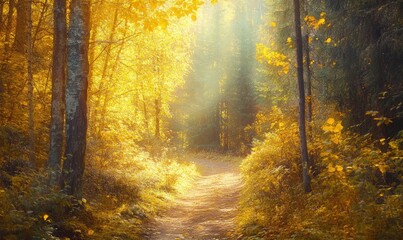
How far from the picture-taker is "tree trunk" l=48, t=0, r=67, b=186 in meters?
8.68

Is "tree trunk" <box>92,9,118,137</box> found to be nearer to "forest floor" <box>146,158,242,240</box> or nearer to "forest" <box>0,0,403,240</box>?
"forest" <box>0,0,403,240</box>

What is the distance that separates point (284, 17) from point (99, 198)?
37.5 feet

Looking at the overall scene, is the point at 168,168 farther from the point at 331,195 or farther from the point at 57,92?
the point at 331,195

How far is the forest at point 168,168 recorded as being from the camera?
7.02 meters

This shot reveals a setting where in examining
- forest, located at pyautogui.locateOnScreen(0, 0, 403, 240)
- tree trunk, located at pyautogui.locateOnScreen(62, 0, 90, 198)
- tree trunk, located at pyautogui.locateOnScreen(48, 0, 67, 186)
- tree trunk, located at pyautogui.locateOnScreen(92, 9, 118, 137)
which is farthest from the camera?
tree trunk, located at pyautogui.locateOnScreen(92, 9, 118, 137)

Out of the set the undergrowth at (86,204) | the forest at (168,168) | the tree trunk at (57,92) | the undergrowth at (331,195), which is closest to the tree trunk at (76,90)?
the forest at (168,168)

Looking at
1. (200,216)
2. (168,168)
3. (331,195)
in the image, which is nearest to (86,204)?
(200,216)

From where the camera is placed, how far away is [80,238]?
725cm

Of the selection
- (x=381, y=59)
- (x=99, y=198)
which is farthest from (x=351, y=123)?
(x=99, y=198)

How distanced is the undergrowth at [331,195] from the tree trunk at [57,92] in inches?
189

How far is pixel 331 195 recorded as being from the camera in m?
8.09

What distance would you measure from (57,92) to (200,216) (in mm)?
5740

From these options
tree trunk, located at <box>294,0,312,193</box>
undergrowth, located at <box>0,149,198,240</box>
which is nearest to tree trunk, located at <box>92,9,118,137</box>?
undergrowth, located at <box>0,149,198,240</box>

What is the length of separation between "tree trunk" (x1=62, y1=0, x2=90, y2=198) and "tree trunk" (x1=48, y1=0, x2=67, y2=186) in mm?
498
